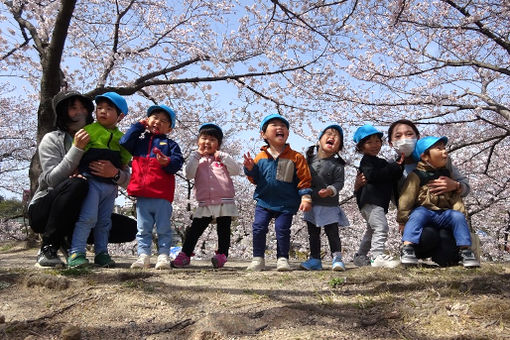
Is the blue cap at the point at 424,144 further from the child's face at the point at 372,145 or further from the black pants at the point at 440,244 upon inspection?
the black pants at the point at 440,244

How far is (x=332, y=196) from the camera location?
12.4ft

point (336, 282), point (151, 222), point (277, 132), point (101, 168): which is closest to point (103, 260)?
point (151, 222)

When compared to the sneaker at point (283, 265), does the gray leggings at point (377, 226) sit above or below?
above

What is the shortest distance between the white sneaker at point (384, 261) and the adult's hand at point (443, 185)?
0.80 m

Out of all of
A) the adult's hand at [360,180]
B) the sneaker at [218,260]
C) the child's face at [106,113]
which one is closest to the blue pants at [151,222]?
the sneaker at [218,260]

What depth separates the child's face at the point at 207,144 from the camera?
3.97 m

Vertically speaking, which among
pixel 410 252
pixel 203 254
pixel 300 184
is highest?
pixel 300 184

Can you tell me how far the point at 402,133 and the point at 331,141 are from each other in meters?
0.79

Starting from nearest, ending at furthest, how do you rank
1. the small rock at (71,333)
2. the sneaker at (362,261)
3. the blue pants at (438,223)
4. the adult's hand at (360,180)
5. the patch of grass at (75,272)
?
the small rock at (71,333) → the patch of grass at (75,272) → the blue pants at (438,223) → the adult's hand at (360,180) → the sneaker at (362,261)

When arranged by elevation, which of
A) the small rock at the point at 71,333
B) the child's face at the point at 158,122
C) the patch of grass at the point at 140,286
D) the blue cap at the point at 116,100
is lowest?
the small rock at the point at 71,333

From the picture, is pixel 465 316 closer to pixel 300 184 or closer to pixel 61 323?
pixel 300 184

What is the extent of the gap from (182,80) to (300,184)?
16.6 feet

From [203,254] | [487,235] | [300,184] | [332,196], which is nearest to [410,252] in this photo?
[332,196]

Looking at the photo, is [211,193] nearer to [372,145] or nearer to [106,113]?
[106,113]
